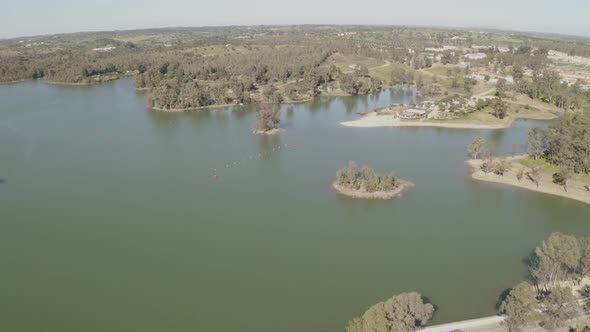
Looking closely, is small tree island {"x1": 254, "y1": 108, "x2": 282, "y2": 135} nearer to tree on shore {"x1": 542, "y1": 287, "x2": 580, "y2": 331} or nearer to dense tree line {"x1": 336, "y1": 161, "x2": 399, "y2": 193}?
dense tree line {"x1": 336, "y1": 161, "x2": 399, "y2": 193}

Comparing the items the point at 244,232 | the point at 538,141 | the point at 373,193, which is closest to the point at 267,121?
the point at 373,193

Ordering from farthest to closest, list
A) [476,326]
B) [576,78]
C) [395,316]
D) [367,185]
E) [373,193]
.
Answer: [576,78] < [367,185] < [373,193] < [476,326] < [395,316]

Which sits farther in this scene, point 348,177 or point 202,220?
point 348,177

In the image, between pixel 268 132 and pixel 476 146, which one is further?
pixel 268 132

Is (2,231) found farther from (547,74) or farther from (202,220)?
(547,74)

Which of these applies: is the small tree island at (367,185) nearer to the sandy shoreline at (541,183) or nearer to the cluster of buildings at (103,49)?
the sandy shoreline at (541,183)

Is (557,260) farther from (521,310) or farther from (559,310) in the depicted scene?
(521,310)

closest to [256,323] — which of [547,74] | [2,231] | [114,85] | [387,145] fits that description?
[2,231]
